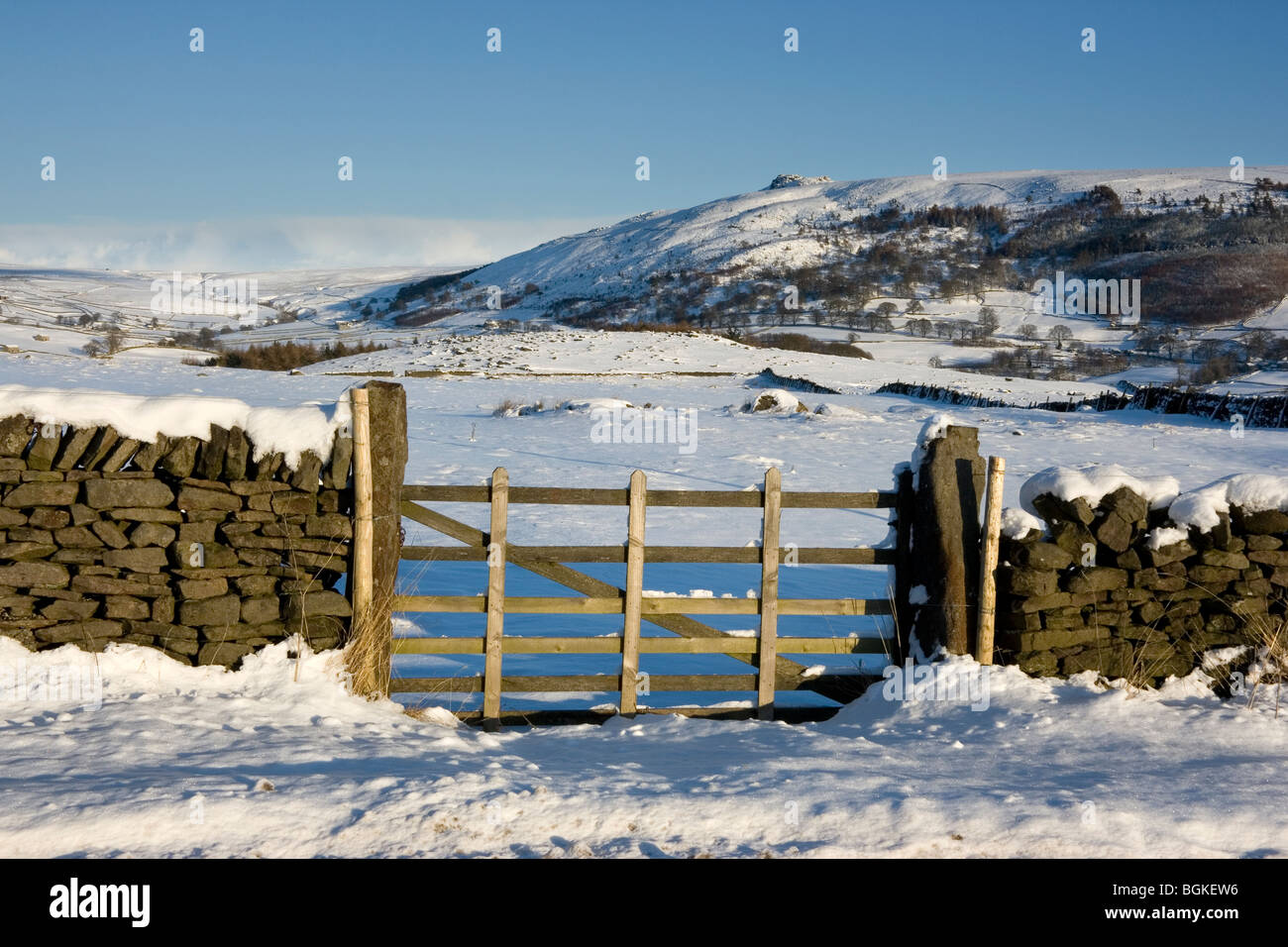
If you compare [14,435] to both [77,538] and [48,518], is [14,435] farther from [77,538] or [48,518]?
[77,538]

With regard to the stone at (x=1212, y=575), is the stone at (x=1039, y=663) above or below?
below

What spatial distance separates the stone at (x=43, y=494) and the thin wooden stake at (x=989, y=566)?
638 centimetres

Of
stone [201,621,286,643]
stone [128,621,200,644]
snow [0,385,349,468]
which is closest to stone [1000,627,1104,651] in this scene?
snow [0,385,349,468]

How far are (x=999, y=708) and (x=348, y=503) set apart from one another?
4.84 metres

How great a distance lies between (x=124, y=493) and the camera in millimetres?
6238

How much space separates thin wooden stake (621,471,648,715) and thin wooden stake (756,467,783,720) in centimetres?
93

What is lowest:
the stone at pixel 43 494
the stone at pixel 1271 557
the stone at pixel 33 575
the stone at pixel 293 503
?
the stone at pixel 33 575

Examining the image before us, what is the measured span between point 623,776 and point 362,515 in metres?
2.63

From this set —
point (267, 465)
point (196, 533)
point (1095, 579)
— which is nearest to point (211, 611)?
point (196, 533)

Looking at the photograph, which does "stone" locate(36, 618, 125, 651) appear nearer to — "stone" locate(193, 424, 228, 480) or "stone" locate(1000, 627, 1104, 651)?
"stone" locate(193, 424, 228, 480)

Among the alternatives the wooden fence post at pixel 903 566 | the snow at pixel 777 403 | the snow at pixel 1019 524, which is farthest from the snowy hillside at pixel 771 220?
the snow at pixel 1019 524

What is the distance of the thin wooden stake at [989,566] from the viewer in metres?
6.96

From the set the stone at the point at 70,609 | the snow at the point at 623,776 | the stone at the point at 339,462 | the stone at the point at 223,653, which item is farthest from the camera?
the stone at the point at 339,462

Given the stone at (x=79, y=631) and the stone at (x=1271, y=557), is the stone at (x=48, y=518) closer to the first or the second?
the stone at (x=79, y=631)
